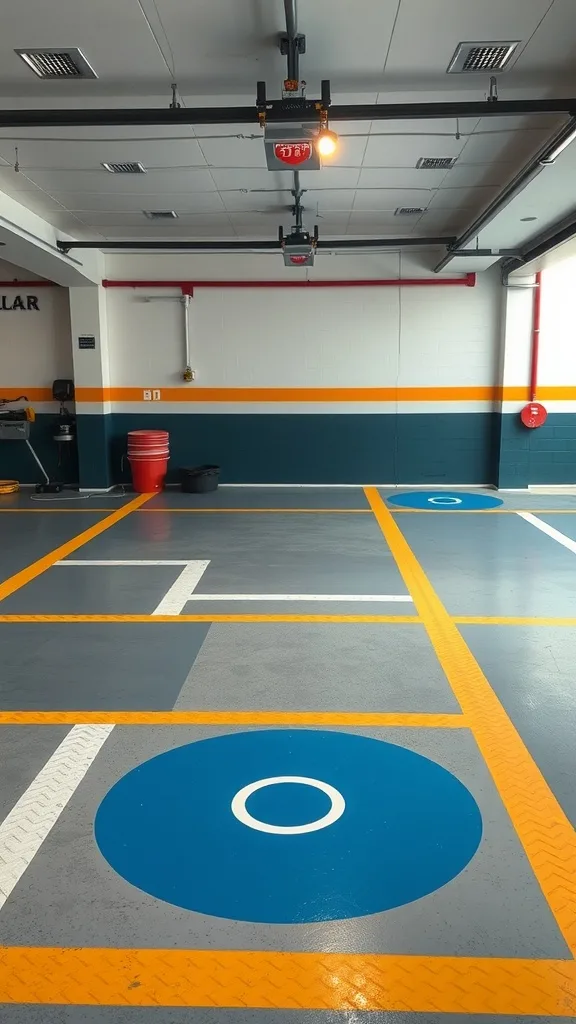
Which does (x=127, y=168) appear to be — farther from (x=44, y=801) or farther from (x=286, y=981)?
(x=286, y=981)

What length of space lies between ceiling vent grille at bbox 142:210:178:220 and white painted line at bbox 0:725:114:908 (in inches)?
260

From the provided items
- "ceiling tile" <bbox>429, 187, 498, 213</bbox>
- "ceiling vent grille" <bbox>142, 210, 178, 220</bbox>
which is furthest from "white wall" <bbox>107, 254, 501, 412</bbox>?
"ceiling tile" <bbox>429, 187, 498, 213</bbox>

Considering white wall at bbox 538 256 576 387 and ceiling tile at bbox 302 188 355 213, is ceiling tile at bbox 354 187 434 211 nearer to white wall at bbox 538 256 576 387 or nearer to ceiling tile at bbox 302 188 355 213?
ceiling tile at bbox 302 188 355 213

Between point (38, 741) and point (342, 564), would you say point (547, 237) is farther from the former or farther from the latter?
point (38, 741)

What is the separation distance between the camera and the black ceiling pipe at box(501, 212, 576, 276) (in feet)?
24.1

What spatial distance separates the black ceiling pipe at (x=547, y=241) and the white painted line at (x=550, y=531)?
3060 mm

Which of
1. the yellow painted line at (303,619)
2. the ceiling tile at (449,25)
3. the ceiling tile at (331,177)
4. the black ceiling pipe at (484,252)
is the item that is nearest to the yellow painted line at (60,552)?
the yellow painted line at (303,619)

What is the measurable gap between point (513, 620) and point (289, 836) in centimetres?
279

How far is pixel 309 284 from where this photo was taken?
10.4 m

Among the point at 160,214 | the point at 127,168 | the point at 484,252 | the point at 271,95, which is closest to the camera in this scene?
the point at 271,95

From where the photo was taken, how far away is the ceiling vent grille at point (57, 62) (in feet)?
14.2

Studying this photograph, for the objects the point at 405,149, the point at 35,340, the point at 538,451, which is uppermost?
the point at 405,149

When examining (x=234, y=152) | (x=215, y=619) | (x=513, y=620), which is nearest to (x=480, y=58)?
(x=234, y=152)

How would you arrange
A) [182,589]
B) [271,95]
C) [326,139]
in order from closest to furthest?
1. [326,139]
2. [271,95]
3. [182,589]
